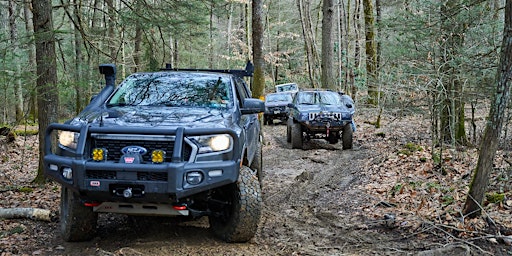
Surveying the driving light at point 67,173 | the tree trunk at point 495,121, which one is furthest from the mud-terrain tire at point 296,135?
the driving light at point 67,173

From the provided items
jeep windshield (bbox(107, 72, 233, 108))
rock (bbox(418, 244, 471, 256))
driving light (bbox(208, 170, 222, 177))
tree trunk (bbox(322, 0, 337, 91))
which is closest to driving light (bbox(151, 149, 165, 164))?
driving light (bbox(208, 170, 222, 177))

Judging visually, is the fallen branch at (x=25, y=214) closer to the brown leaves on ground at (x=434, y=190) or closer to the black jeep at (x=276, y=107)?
the brown leaves on ground at (x=434, y=190)

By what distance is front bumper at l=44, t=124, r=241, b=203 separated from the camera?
4367mm

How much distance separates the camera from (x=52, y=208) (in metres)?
6.71

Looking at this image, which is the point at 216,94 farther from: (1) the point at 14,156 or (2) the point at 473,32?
(1) the point at 14,156

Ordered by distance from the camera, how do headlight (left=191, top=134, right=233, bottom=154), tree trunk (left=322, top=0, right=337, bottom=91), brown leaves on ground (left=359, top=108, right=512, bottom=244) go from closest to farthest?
headlight (left=191, top=134, right=233, bottom=154), brown leaves on ground (left=359, top=108, right=512, bottom=244), tree trunk (left=322, top=0, right=337, bottom=91)

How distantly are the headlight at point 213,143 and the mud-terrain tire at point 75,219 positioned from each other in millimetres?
1458

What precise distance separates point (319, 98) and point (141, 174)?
33.6ft

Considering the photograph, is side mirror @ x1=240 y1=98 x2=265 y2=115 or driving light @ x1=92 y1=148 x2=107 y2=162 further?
side mirror @ x1=240 y1=98 x2=265 y2=115

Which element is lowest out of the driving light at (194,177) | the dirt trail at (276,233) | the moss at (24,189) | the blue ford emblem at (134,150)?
the dirt trail at (276,233)

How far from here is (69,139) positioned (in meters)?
4.83

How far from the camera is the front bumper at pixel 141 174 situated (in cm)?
437

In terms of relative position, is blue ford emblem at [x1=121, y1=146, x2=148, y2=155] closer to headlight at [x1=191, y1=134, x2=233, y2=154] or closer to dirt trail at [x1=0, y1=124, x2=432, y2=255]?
headlight at [x1=191, y1=134, x2=233, y2=154]

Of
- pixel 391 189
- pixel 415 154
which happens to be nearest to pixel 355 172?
pixel 415 154
